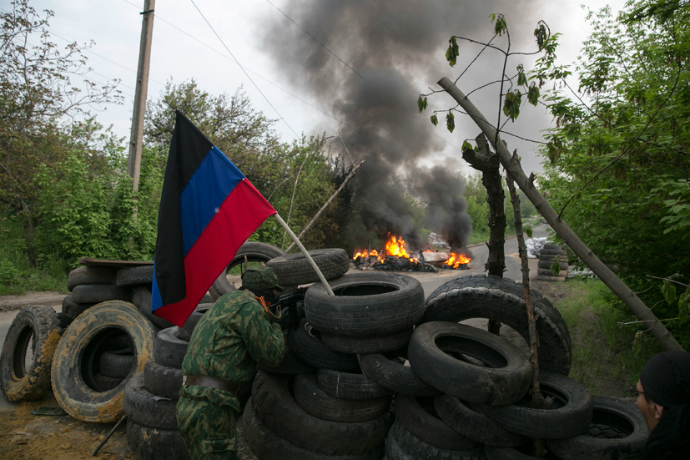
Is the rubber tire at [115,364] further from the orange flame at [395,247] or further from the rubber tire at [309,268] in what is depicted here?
the orange flame at [395,247]

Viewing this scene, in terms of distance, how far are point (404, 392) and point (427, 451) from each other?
46 centimetres

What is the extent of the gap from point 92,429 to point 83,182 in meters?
9.50

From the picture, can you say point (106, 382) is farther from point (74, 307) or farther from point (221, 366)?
point (221, 366)

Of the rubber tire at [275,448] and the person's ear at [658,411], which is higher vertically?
the person's ear at [658,411]

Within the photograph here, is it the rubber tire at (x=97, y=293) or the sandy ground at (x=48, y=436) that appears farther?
the rubber tire at (x=97, y=293)

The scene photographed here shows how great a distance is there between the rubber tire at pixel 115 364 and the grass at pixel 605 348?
5853 millimetres

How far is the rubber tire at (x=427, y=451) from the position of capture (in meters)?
3.10

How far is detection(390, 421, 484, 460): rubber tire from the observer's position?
10.2ft

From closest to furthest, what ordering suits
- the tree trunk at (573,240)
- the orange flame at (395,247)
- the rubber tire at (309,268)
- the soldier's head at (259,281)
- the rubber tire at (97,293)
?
the tree trunk at (573,240) < the soldier's head at (259,281) < the rubber tire at (309,268) < the rubber tire at (97,293) < the orange flame at (395,247)

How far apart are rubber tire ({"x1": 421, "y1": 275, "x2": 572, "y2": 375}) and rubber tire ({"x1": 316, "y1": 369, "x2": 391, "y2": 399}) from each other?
0.92 metres

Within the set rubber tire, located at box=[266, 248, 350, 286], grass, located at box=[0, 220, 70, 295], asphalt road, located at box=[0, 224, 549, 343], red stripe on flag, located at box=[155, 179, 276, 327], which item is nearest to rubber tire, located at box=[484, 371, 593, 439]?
rubber tire, located at box=[266, 248, 350, 286]

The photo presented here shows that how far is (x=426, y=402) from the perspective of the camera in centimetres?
362

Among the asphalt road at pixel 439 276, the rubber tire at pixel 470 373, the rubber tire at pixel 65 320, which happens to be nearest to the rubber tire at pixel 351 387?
the rubber tire at pixel 470 373

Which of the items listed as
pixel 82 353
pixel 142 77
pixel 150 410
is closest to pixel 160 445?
pixel 150 410
